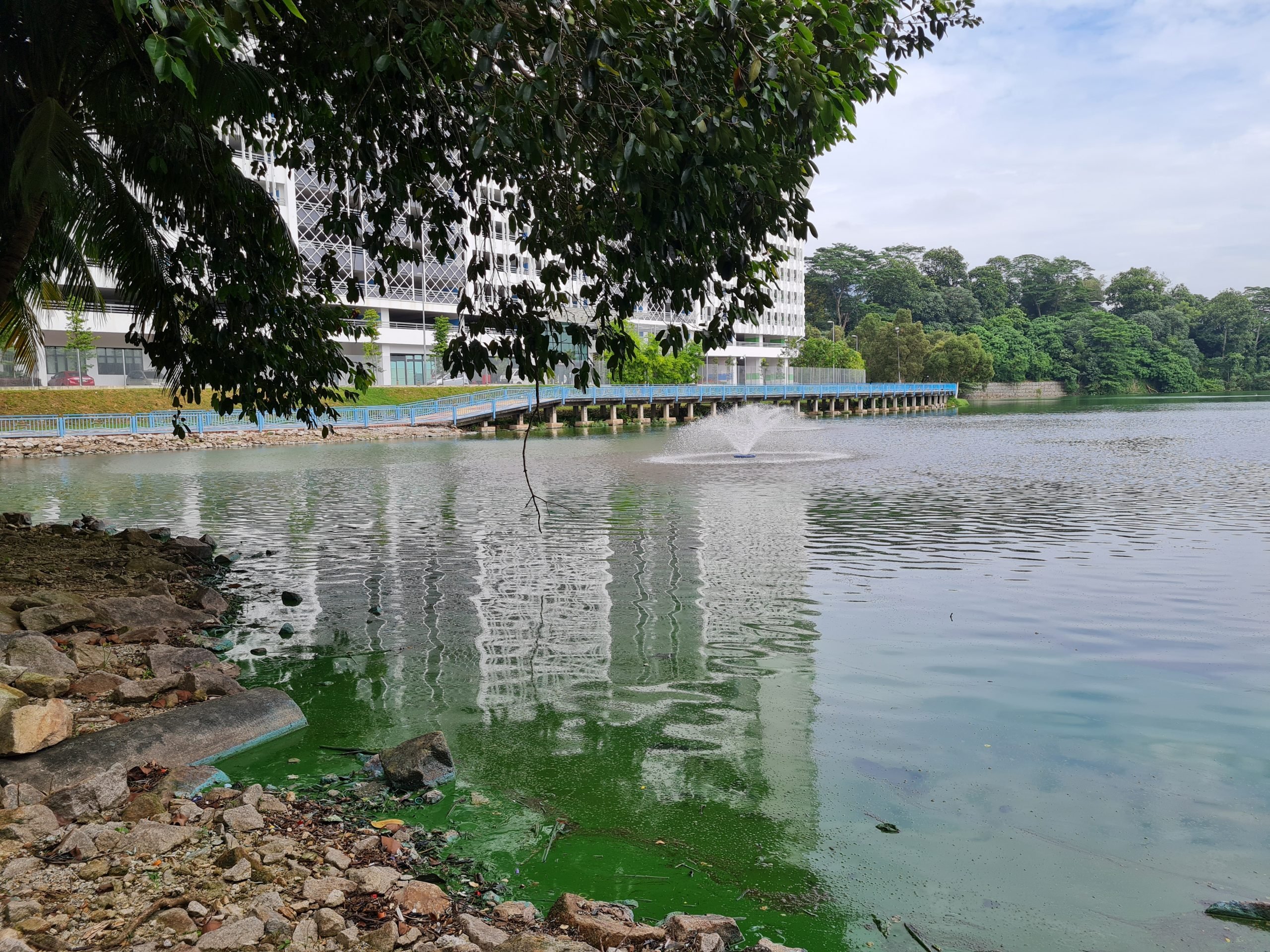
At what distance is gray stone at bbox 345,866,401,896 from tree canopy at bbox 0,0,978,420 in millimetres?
3714

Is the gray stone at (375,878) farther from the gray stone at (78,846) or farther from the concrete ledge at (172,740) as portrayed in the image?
the concrete ledge at (172,740)

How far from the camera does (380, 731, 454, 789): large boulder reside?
232 inches

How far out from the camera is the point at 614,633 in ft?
32.1

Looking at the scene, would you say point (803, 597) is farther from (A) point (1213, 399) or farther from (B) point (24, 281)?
(A) point (1213, 399)

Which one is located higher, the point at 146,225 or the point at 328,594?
the point at 146,225

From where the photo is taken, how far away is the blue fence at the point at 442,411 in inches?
1759

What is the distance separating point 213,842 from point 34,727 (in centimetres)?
153

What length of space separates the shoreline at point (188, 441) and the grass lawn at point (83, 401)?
205 cm

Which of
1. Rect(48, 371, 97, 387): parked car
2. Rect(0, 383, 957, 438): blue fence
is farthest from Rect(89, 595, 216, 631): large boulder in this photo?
Rect(48, 371, 97, 387): parked car

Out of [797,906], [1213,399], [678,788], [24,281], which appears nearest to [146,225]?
[24,281]

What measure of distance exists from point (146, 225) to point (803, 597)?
905 centimetres

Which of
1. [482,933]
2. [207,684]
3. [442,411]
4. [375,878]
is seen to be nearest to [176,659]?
[207,684]

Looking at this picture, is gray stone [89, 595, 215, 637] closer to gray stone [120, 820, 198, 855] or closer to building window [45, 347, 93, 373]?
gray stone [120, 820, 198, 855]

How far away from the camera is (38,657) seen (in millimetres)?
6855
